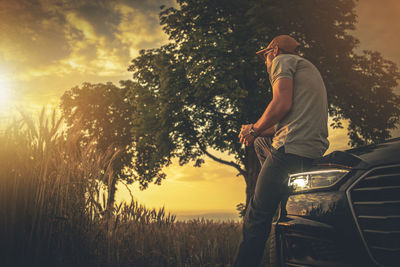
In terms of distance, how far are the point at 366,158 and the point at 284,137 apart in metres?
0.64

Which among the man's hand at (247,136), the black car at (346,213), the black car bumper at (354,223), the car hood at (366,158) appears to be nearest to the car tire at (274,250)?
the black car at (346,213)

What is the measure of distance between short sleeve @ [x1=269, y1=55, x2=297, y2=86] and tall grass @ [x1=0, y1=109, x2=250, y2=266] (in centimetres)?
216

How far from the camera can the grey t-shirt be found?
2560 millimetres

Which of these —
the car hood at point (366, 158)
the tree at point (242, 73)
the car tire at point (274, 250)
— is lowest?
the car tire at point (274, 250)

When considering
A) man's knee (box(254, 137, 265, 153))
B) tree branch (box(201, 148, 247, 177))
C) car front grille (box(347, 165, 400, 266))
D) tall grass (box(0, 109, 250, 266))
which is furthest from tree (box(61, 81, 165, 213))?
car front grille (box(347, 165, 400, 266))

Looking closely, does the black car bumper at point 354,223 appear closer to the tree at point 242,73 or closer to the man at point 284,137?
the man at point 284,137

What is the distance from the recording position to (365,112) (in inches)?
558

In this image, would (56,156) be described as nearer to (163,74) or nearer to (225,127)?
(163,74)

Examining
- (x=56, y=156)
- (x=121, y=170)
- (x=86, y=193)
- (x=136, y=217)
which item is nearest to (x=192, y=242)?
(x=136, y=217)

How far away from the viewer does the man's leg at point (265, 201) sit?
8.29 ft

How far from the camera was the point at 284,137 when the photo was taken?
2.59 meters

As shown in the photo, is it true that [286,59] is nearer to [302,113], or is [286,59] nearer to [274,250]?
[302,113]

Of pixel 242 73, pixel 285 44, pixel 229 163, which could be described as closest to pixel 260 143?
pixel 285 44

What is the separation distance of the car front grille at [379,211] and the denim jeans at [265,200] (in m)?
0.52
